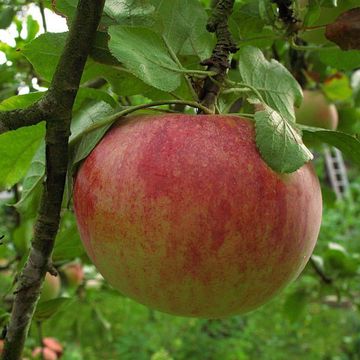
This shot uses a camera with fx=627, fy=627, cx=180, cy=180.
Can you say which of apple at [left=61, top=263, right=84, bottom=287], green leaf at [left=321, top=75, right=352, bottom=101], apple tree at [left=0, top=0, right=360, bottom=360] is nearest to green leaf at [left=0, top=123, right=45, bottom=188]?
apple tree at [left=0, top=0, right=360, bottom=360]

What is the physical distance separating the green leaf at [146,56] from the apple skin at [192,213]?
38 mm

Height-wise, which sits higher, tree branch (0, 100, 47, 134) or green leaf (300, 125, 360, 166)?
tree branch (0, 100, 47, 134)

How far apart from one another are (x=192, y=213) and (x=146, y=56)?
0.53 ft

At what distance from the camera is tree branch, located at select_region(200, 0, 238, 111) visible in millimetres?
603

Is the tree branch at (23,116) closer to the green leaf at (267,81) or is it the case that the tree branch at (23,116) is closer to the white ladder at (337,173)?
the green leaf at (267,81)

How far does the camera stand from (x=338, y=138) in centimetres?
60

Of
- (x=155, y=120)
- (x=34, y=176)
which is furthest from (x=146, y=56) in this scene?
Answer: (x=34, y=176)

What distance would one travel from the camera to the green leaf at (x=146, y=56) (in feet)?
1.83

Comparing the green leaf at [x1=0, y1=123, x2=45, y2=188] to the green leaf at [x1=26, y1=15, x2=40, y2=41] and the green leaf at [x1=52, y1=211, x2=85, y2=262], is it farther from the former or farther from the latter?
the green leaf at [x1=26, y1=15, x2=40, y2=41]

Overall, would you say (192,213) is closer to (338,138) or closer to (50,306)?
(338,138)

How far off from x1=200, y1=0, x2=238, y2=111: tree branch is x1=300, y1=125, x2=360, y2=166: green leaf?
3.6 inches

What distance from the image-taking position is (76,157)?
61 cm

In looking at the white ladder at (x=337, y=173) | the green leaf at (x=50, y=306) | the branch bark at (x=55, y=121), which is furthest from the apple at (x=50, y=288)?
the white ladder at (x=337, y=173)

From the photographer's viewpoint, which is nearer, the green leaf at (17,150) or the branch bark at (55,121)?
the branch bark at (55,121)
